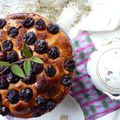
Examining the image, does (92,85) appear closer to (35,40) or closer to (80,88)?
(80,88)

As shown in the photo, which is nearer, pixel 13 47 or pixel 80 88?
pixel 13 47

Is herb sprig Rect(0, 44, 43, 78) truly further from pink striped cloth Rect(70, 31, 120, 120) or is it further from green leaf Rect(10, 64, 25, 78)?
pink striped cloth Rect(70, 31, 120, 120)

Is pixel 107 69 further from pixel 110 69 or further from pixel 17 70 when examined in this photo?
pixel 17 70

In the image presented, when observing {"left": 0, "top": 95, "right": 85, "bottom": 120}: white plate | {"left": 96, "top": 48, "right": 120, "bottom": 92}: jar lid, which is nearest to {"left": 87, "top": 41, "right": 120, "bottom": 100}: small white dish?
{"left": 96, "top": 48, "right": 120, "bottom": 92}: jar lid

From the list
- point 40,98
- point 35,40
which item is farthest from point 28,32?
point 40,98

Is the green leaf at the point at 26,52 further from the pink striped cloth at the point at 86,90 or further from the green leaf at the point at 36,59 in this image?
the pink striped cloth at the point at 86,90
